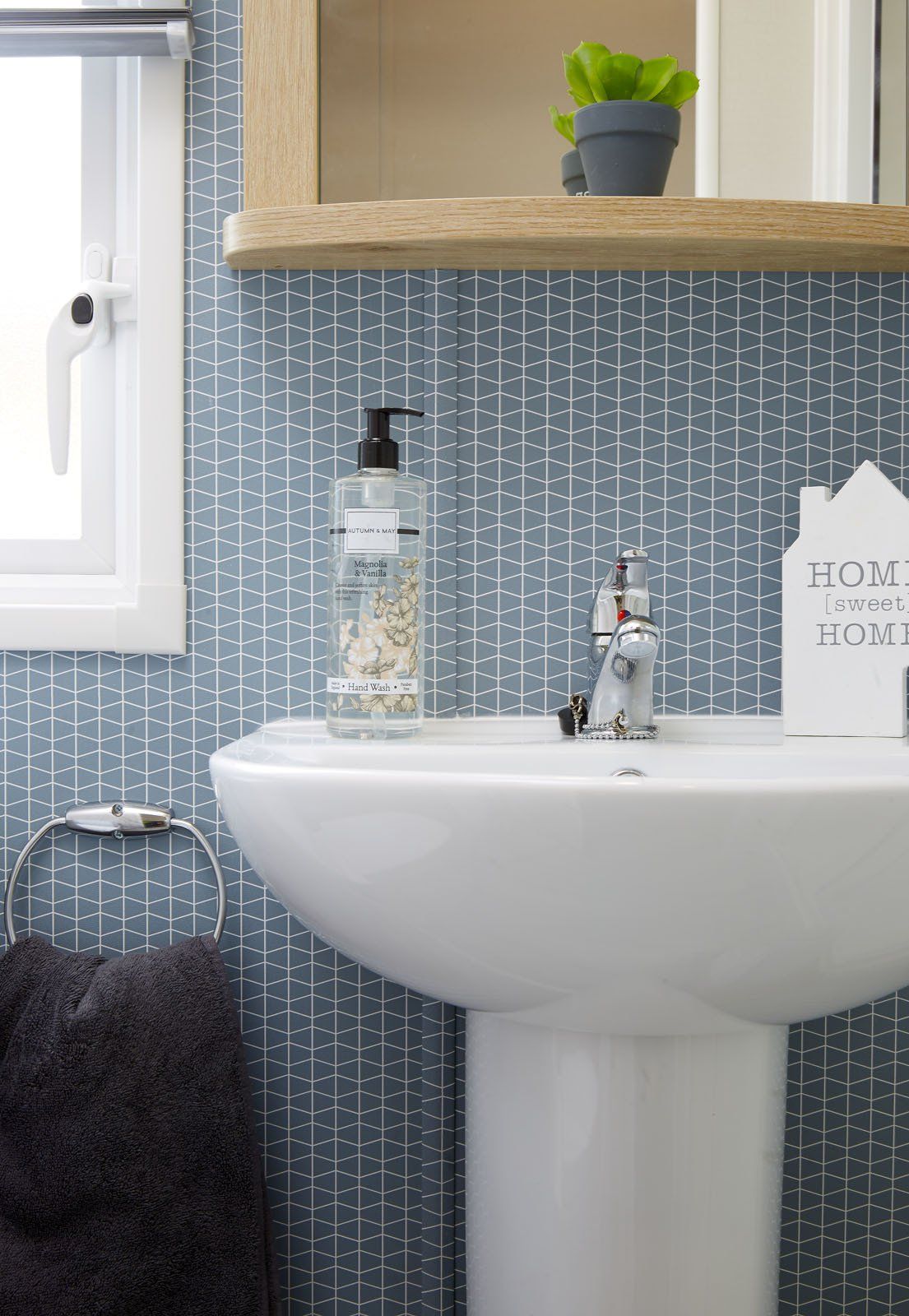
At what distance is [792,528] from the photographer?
0.97 meters

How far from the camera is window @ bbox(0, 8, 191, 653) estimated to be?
3.14 feet

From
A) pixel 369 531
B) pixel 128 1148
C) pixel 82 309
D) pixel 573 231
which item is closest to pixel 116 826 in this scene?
pixel 128 1148

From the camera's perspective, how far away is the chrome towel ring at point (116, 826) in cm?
94

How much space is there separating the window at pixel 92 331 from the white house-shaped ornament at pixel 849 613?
0.56 metres

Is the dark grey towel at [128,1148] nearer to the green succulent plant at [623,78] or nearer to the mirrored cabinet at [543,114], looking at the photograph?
the mirrored cabinet at [543,114]

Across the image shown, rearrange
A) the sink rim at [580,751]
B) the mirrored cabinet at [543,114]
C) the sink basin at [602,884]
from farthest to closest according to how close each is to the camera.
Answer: the mirrored cabinet at [543,114] → the sink rim at [580,751] → the sink basin at [602,884]

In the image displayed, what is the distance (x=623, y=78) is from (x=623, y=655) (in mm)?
490

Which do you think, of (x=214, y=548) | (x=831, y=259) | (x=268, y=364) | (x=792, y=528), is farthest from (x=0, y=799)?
(x=831, y=259)

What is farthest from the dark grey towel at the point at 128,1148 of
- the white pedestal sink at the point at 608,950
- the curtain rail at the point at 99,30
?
the curtain rail at the point at 99,30

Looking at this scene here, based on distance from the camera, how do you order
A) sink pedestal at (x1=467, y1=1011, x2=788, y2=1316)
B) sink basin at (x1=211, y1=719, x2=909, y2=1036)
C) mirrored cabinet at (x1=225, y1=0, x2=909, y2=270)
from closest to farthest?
sink basin at (x1=211, y1=719, x2=909, y2=1036), sink pedestal at (x1=467, y1=1011, x2=788, y2=1316), mirrored cabinet at (x1=225, y1=0, x2=909, y2=270)

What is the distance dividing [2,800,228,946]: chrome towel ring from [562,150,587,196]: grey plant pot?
663 mm

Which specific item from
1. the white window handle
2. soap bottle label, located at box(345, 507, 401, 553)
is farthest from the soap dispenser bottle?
the white window handle

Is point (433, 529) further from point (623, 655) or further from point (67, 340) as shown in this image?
point (67, 340)

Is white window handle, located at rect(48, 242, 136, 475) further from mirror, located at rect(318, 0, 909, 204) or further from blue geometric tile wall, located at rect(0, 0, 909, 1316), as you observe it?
mirror, located at rect(318, 0, 909, 204)
